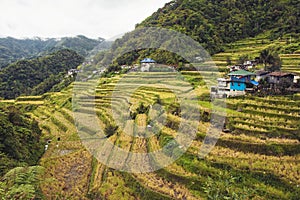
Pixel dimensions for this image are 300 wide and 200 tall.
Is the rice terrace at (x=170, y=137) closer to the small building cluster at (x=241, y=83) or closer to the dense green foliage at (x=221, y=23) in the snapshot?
the small building cluster at (x=241, y=83)

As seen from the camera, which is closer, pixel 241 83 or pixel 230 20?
pixel 241 83

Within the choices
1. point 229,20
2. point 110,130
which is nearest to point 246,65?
point 110,130

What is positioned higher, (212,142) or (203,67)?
(203,67)

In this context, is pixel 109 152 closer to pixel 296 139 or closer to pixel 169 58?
pixel 296 139

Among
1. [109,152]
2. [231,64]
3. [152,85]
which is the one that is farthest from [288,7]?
[109,152]

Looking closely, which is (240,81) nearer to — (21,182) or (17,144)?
(21,182)

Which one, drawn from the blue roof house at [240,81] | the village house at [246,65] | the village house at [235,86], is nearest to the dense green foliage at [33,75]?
the village house at [246,65]
